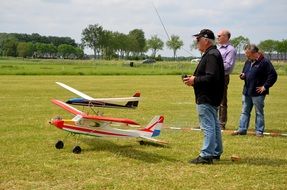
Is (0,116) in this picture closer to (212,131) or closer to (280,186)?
(212,131)

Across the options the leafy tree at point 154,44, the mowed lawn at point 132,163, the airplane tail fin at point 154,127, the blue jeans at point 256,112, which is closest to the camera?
the mowed lawn at point 132,163

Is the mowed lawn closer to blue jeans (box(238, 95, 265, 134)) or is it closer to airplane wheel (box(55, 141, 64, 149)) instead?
airplane wheel (box(55, 141, 64, 149))

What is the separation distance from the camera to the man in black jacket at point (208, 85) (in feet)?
23.1

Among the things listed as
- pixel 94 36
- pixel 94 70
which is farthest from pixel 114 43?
pixel 94 70

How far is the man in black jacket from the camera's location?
23.1 ft

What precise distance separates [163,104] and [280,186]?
1192 centimetres

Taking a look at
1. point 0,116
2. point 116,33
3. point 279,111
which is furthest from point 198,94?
point 116,33

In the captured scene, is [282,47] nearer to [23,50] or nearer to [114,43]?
[114,43]

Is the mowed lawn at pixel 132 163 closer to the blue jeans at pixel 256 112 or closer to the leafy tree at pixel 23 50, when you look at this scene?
the blue jeans at pixel 256 112

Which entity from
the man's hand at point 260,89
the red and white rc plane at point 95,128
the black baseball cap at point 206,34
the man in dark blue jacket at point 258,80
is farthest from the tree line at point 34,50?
the black baseball cap at point 206,34

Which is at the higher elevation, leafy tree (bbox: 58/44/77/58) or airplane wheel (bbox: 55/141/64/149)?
leafy tree (bbox: 58/44/77/58)

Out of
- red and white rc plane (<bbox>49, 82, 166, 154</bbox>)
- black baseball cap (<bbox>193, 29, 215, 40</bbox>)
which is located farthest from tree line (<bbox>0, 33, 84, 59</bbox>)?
black baseball cap (<bbox>193, 29, 215, 40</bbox>)

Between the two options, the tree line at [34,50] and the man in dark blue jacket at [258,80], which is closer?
the man in dark blue jacket at [258,80]

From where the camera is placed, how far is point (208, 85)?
7.09 metres
